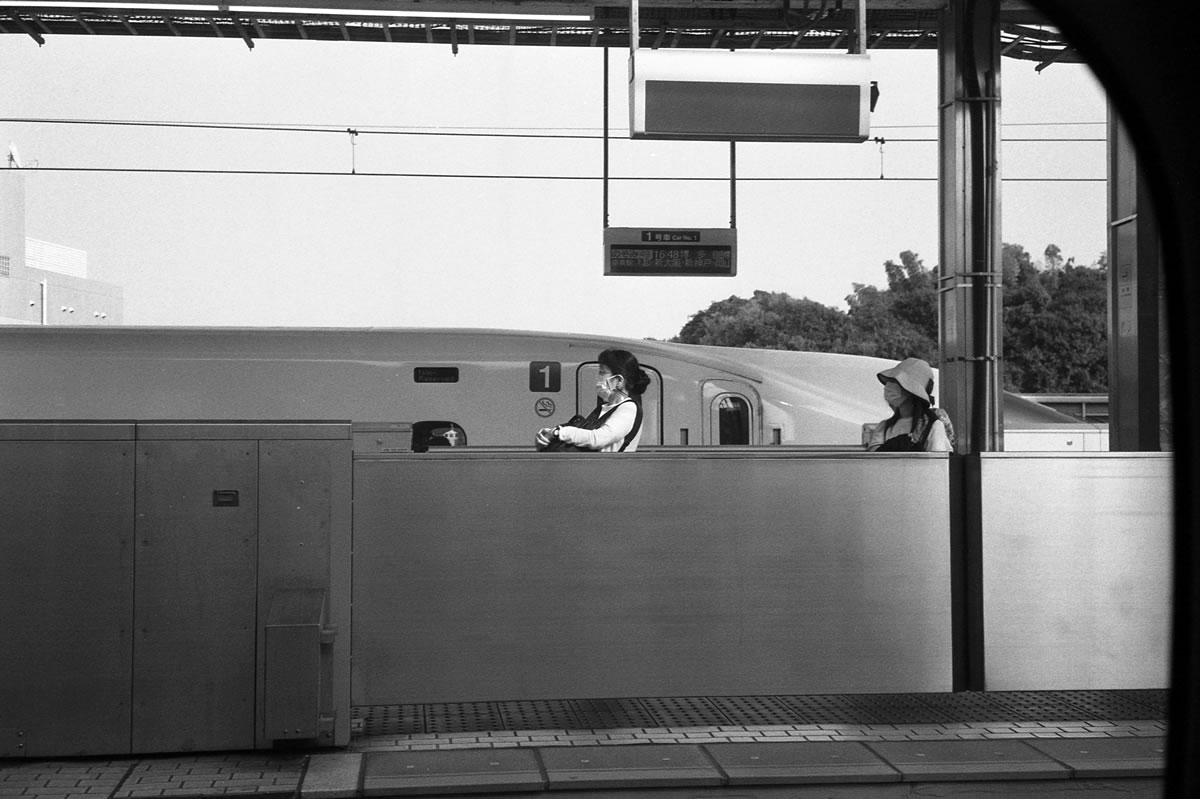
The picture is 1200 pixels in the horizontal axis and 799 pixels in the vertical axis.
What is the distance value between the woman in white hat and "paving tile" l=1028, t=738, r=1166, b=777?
6.46ft

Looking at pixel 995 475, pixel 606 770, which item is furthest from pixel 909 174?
pixel 606 770

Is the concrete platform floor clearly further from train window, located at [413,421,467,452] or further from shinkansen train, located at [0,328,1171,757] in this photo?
train window, located at [413,421,467,452]

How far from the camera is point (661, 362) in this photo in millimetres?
16484

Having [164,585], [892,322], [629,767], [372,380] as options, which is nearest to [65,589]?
[164,585]

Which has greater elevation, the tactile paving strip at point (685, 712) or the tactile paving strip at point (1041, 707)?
the tactile paving strip at point (685, 712)

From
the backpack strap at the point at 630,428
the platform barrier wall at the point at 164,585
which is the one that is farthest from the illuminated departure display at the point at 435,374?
the platform barrier wall at the point at 164,585

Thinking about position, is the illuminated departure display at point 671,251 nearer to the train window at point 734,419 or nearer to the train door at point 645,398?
the train door at point 645,398

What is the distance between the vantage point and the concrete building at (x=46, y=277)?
22984 millimetres

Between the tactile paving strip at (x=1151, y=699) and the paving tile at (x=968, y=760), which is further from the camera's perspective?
the tactile paving strip at (x=1151, y=699)

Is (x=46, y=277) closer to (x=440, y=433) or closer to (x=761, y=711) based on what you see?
(x=440, y=433)

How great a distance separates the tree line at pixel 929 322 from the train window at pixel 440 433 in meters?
31.7

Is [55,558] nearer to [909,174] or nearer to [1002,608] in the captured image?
[1002,608]

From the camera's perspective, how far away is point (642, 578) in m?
7.17

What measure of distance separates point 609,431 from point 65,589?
3538mm
